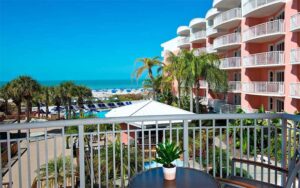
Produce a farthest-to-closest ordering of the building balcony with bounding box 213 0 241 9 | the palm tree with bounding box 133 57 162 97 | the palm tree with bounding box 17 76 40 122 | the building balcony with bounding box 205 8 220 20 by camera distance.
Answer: the palm tree with bounding box 133 57 162 97, the building balcony with bounding box 205 8 220 20, the palm tree with bounding box 17 76 40 122, the building balcony with bounding box 213 0 241 9

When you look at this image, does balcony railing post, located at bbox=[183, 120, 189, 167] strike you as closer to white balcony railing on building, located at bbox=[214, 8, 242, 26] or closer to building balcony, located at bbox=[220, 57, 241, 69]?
building balcony, located at bbox=[220, 57, 241, 69]

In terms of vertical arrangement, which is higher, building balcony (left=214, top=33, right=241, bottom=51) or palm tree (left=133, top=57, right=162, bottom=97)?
building balcony (left=214, top=33, right=241, bottom=51)

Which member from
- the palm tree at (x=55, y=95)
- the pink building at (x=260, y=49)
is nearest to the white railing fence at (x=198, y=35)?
the pink building at (x=260, y=49)

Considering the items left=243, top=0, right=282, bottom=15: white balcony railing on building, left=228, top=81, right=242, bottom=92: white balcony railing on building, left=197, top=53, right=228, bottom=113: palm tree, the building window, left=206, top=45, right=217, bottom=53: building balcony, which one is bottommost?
the building window

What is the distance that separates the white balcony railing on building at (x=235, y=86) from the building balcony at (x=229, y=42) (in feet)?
9.70

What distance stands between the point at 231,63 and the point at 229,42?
1.67m

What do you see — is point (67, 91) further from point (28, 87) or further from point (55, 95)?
point (28, 87)

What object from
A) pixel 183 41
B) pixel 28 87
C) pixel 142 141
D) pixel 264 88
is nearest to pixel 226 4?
pixel 264 88

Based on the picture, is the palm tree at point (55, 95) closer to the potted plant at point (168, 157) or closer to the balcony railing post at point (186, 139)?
the balcony railing post at point (186, 139)

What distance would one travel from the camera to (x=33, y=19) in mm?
79250

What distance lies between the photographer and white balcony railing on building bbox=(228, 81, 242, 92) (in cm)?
2128

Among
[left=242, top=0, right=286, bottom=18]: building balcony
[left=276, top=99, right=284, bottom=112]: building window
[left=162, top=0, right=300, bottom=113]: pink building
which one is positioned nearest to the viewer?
[left=162, top=0, right=300, bottom=113]: pink building

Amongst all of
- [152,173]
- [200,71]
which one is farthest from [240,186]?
[200,71]

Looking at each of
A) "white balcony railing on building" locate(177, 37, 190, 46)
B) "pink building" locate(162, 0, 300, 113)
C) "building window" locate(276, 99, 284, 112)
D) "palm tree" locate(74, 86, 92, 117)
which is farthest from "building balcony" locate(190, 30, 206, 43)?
"palm tree" locate(74, 86, 92, 117)
